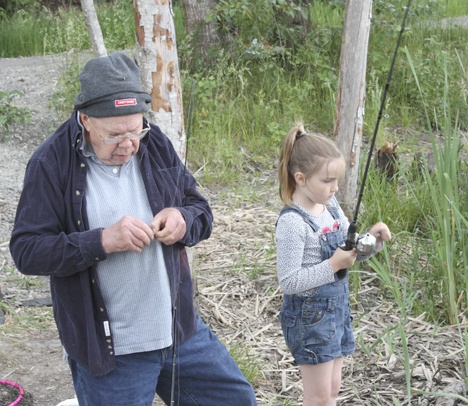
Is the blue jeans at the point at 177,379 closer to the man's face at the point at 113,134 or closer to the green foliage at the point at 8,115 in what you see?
the man's face at the point at 113,134

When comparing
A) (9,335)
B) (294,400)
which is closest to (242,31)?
(9,335)

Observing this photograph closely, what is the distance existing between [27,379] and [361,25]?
295 centimetres

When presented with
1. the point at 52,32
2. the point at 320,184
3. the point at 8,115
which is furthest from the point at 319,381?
the point at 52,32

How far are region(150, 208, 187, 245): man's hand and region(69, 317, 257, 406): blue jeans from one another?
0.42m

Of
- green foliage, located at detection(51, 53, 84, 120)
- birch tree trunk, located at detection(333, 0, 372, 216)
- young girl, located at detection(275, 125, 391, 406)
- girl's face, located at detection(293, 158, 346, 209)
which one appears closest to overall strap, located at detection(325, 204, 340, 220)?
young girl, located at detection(275, 125, 391, 406)

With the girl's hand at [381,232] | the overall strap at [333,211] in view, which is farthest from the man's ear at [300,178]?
the girl's hand at [381,232]

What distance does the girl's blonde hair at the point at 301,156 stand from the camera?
308 centimetres

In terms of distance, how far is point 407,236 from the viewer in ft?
16.8

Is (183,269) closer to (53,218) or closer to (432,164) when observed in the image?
(53,218)

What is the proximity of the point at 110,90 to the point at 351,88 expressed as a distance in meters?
2.95

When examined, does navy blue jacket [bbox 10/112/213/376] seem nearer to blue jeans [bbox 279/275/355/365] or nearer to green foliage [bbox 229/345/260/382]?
blue jeans [bbox 279/275/355/365]

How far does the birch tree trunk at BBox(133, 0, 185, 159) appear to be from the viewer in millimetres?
3969

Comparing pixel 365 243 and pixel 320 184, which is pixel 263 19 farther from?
pixel 365 243

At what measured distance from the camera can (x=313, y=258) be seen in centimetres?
311
